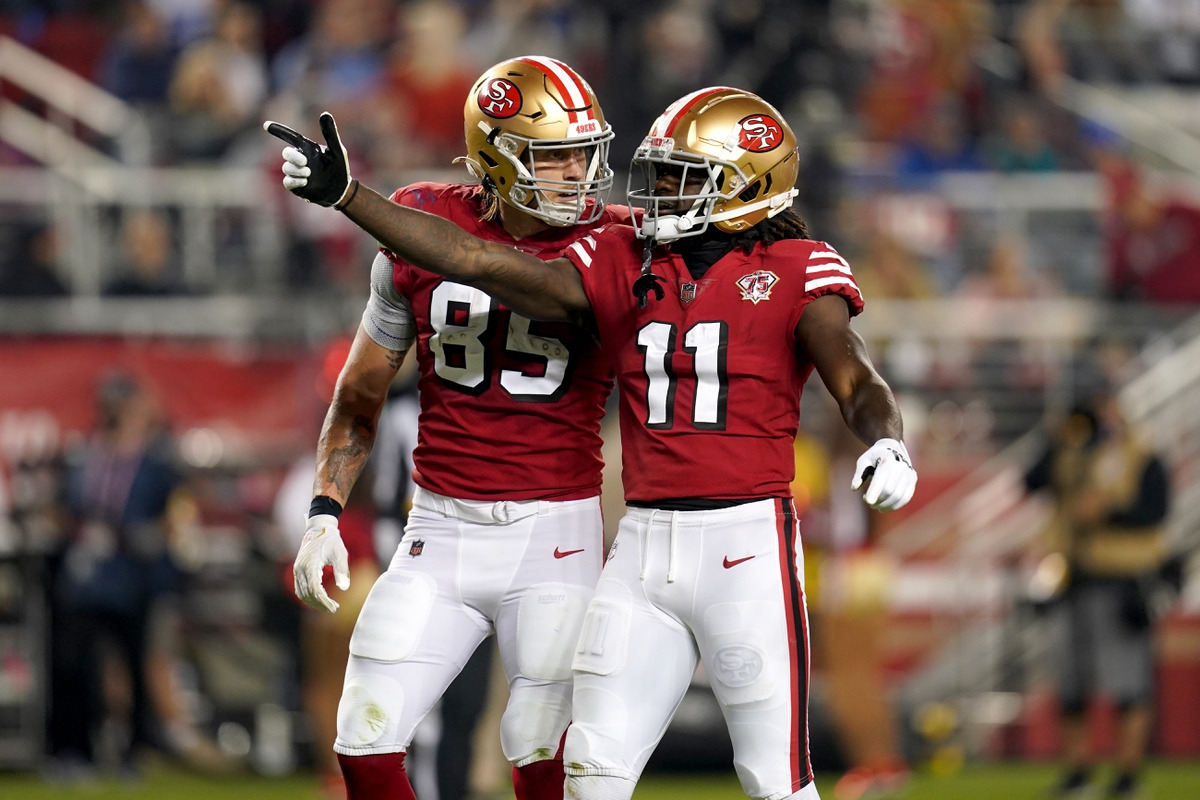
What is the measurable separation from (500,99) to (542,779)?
1.62 m

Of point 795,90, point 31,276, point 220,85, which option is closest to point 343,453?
point 31,276

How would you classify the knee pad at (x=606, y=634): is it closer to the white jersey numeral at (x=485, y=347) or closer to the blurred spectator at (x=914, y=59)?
the white jersey numeral at (x=485, y=347)

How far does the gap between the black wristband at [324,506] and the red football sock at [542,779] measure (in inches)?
30.2

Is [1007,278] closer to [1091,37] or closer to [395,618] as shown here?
[1091,37]

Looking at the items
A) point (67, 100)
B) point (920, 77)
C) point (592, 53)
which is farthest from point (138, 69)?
point (920, 77)

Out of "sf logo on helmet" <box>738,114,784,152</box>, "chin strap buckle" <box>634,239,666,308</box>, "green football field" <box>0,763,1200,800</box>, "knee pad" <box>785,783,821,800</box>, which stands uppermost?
"sf logo on helmet" <box>738,114,784,152</box>

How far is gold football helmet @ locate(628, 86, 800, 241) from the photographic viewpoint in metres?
3.76

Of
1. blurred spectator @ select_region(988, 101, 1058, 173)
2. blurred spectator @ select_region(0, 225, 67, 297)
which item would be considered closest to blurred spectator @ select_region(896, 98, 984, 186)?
blurred spectator @ select_region(988, 101, 1058, 173)

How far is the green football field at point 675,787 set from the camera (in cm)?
765

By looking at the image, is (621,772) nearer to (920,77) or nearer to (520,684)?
(520,684)

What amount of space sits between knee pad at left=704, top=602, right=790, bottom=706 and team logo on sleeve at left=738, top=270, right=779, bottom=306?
2.26 ft

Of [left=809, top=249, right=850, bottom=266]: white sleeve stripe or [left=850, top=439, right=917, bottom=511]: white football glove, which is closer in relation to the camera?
[left=850, top=439, right=917, bottom=511]: white football glove

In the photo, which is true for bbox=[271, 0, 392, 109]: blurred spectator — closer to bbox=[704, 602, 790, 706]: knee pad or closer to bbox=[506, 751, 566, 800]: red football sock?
bbox=[506, 751, 566, 800]: red football sock

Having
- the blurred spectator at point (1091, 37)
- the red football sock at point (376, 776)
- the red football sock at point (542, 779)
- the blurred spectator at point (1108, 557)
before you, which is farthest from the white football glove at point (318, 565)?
the blurred spectator at point (1091, 37)
